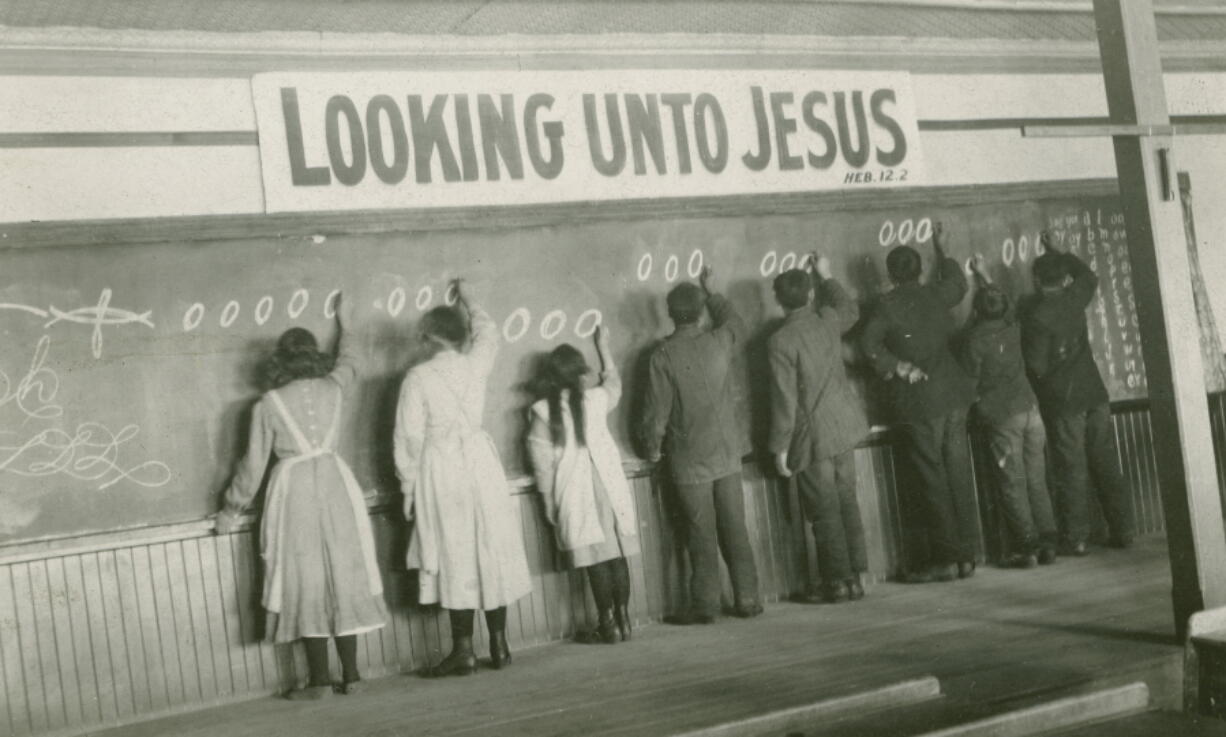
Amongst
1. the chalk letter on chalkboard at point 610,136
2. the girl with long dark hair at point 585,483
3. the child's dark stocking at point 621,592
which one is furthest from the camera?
the chalk letter on chalkboard at point 610,136

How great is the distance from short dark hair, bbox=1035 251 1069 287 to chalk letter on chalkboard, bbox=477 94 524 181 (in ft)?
9.81

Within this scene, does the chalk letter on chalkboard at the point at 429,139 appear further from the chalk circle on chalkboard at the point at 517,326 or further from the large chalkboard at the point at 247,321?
the chalk circle on chalkboard at the point at 517,326

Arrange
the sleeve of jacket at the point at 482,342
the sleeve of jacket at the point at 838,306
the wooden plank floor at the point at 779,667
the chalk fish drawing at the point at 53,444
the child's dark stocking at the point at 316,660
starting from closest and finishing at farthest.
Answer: the wooden plank floor at the point at 779,667 → the chalk fish drawing at the point at 53,444 → the child's dark stocking at the point at 316,660 → the sleeve of jacket at the point at 482,342 → the sleeve of jacket at the point at 838,306

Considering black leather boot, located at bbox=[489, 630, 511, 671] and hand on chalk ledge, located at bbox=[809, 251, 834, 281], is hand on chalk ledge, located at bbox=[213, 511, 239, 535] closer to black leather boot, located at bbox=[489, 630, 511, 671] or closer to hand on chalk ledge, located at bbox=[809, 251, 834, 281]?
black leather boot, located at bbox=[489, 630, 511, 671]

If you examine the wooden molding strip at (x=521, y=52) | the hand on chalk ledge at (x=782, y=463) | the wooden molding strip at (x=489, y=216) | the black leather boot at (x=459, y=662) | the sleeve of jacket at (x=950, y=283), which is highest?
the wooden molding strip at (x=521, y=52)

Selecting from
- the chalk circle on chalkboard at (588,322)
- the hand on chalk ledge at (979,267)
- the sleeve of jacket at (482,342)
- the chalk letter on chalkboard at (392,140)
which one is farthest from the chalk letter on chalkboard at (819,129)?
the chalk letter on chalkboard at (392,140)

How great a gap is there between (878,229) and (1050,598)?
90.9 inches

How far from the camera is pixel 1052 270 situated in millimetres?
7168

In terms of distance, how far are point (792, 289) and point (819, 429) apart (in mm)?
734

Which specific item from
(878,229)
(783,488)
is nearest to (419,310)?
(783,488)

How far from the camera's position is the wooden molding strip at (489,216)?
561 centimetres

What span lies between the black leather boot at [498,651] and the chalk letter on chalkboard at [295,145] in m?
2.27

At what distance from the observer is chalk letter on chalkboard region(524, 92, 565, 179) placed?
21.4ft

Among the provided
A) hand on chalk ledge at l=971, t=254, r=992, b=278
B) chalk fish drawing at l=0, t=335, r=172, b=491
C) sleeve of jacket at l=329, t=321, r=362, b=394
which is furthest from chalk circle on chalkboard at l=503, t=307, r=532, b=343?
hand on chalk ledge at l=971, t=254, r=992, b=278
